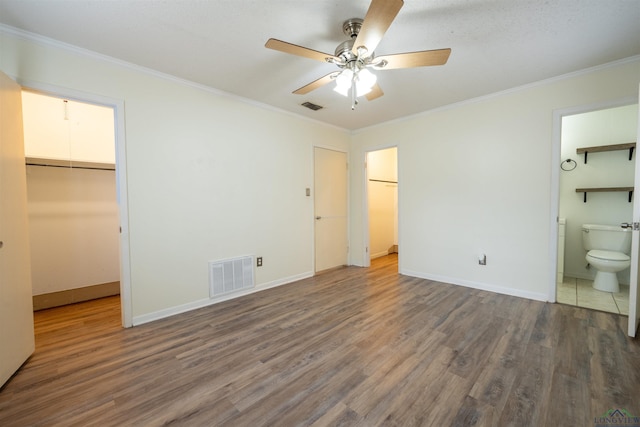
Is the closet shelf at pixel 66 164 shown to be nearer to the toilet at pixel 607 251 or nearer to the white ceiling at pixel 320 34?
the white ceiling at pixel 320 34

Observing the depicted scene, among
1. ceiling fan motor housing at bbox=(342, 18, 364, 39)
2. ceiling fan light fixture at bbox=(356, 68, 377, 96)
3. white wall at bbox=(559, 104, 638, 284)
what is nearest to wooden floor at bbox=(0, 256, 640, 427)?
white wall at bbox=(559, 104, 638, 284)

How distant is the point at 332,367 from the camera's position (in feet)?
5.92

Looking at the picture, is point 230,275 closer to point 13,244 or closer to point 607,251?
point 13,244

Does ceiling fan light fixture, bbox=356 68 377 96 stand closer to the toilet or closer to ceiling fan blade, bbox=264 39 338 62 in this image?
ceiling fan blade, bbox=264 39 338 62

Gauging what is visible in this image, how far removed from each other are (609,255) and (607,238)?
1.31 feet

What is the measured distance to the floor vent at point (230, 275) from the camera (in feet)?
9.74

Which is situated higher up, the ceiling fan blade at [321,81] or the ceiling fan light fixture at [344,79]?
the ceiling fan blade at [321,81]

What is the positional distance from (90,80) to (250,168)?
165 cm

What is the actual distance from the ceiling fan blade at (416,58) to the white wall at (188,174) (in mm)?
2007

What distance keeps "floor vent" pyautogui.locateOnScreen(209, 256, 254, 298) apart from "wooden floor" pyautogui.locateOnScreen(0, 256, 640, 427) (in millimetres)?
251

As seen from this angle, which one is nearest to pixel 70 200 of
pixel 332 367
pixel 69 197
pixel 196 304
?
pixel 69 197

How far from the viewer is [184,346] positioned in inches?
82.8

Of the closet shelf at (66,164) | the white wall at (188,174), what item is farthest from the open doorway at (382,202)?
the closet shelf at (66,164)

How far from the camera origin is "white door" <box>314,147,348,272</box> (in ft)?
13.8
